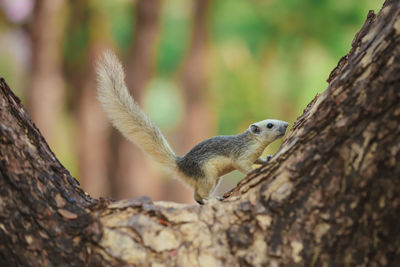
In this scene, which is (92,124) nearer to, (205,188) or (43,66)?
(43,66)

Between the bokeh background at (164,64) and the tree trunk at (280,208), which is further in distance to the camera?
the bokeh background at (164,64)

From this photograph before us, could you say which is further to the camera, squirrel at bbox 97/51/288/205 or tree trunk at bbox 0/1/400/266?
squirrel at bbox 97/51/288/205

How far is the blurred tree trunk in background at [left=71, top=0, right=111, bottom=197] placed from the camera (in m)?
12.0

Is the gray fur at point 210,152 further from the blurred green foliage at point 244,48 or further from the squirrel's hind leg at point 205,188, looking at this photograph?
the blurred green foliage at point 244,48

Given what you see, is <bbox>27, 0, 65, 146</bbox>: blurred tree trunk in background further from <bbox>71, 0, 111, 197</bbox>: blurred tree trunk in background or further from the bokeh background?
<bbox>71, 0, 111, 197</bbox>: blurred tree trunk in background

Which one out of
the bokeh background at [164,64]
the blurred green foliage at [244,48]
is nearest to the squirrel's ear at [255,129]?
the bokeh background at [164,64]

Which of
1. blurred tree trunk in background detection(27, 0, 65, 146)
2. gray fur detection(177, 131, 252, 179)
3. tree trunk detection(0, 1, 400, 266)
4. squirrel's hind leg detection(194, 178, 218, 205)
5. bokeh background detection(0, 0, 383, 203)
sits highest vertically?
bokeh background detection(0, 0, 383, 203)

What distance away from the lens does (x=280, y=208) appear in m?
2.03

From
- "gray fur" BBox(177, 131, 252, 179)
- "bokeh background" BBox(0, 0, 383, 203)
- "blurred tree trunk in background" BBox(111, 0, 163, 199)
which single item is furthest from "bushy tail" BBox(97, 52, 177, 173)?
"blurred tree trunk in background" BBox(111, 0, 163, 199)

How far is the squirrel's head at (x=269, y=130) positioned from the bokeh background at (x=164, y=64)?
631 cm

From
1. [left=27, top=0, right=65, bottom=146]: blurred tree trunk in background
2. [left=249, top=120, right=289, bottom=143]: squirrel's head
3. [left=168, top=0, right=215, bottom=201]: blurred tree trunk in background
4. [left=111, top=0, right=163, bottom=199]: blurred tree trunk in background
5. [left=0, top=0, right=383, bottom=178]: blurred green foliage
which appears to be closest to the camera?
[left=249, top=120, right=289, bottom=143]: squirrel's head

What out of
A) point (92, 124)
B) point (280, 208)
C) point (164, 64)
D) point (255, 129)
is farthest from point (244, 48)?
point (280, 208)

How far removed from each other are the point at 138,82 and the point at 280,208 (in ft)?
28.4

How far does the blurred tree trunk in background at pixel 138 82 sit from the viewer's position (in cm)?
1014
